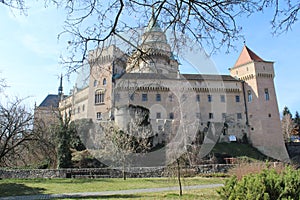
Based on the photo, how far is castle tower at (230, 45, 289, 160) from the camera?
4162cm

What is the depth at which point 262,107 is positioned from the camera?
140 feet

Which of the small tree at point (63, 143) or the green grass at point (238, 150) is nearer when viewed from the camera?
the small tree at point (63, 143)

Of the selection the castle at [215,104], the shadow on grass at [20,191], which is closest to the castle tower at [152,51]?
the shadow on grass at [20,191]

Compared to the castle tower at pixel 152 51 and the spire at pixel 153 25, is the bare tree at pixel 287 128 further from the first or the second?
the spire at pixel 153 25

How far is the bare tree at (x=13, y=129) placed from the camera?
16.5 m

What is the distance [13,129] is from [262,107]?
125 ft

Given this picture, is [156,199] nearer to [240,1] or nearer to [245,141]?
[240,1]

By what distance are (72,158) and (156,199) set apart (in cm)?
1953

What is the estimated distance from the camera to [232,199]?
15.4 ft

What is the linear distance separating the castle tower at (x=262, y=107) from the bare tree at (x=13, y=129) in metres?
35.9

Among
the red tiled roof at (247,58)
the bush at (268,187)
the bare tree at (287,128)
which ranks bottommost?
the bush at (268,187)

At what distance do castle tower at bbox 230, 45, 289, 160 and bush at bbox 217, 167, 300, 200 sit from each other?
39.7 meters

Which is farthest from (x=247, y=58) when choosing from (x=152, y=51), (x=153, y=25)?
(x=153, y=25)

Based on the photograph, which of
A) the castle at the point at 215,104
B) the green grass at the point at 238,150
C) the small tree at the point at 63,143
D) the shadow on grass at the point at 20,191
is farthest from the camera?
the castle at the point at 215,104
